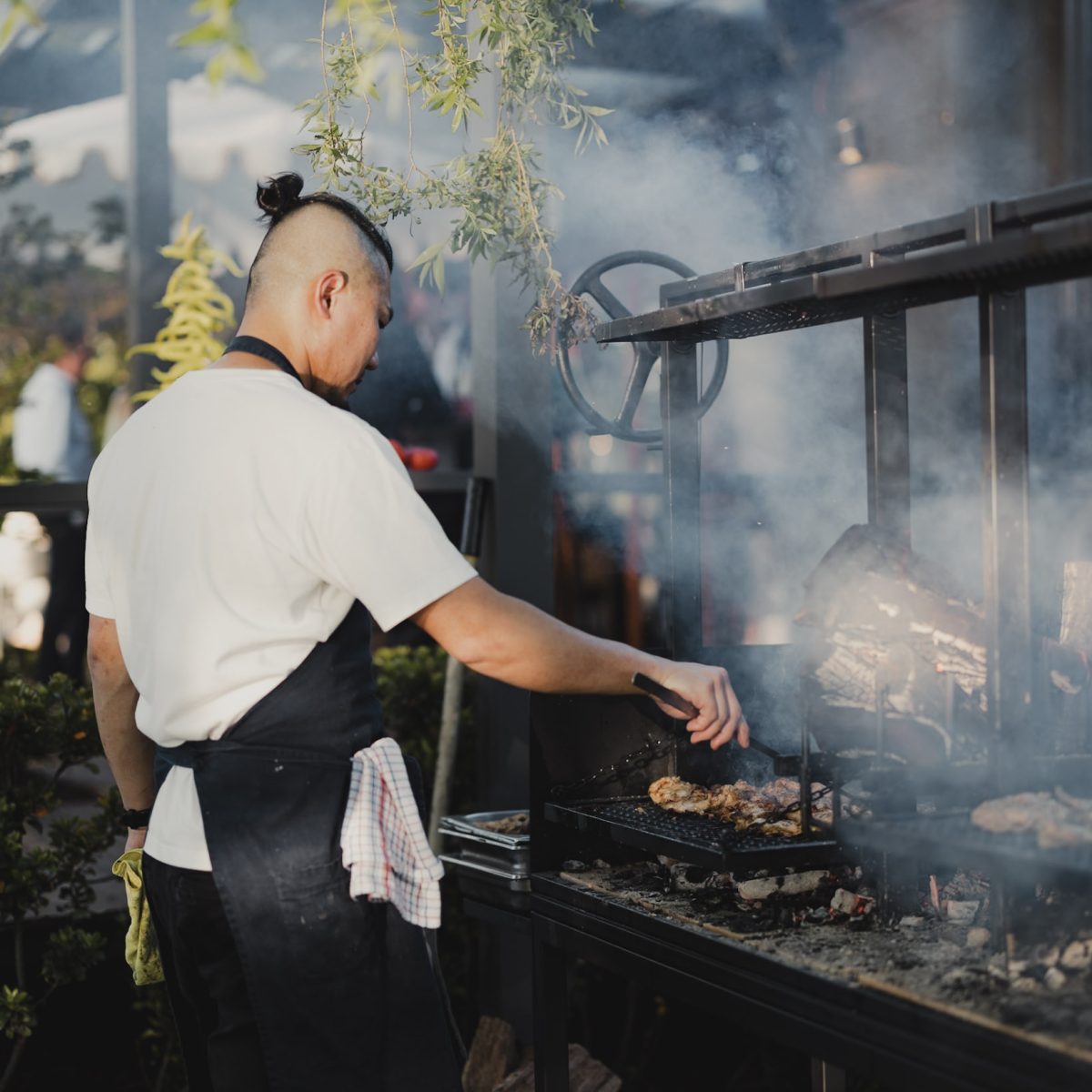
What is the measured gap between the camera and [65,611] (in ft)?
19.0

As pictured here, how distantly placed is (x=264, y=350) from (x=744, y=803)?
4.39 feet

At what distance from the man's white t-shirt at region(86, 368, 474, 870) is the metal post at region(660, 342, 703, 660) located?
0.95 meters

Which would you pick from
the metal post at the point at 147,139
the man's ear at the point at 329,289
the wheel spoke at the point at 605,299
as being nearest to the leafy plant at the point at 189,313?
the metal post at the point at 147,139

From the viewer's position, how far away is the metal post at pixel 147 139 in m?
5.22

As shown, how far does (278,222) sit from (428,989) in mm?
1488

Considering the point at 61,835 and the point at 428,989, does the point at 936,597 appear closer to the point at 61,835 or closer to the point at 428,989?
the point at 428,989

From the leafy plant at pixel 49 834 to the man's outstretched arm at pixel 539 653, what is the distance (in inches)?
80.7

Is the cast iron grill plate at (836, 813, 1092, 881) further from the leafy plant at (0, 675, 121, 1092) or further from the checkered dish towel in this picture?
the leafy plant at (0, 675, 121, 1092)

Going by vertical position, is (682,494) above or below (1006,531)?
above

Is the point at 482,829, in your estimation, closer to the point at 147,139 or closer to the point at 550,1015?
the point at 550,1015

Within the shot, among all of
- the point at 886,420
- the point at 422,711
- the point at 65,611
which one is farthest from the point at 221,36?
the point at 65,611

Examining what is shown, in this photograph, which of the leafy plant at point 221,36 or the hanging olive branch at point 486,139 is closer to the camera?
the leafy plant at point 221,36

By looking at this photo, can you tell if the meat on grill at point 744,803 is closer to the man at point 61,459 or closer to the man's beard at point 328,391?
the man's beard at point 328,391

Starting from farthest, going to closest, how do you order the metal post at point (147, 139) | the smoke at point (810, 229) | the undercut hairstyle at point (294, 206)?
the metal post at point (147, 139)
the smoke at point (810, 229)
the undercut hairstyle at point (294, 206)
